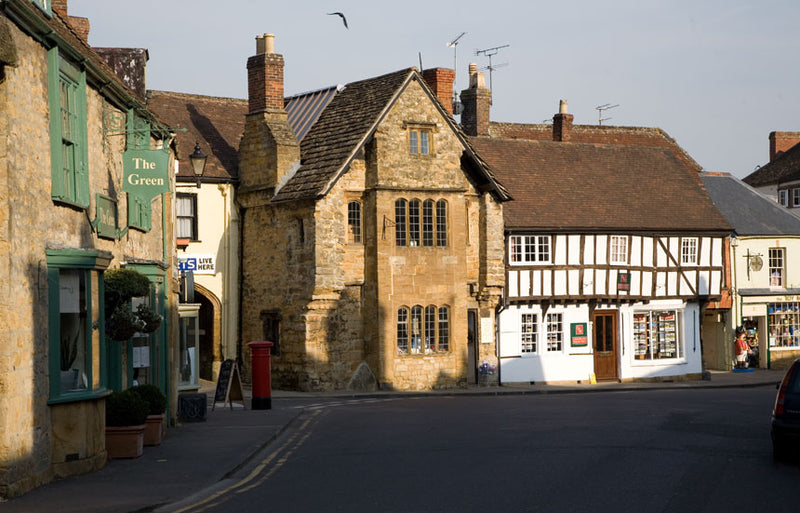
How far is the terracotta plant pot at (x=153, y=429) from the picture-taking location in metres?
17.7

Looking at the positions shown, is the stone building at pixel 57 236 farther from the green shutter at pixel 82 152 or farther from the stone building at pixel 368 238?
the stone building at pixel 368 238

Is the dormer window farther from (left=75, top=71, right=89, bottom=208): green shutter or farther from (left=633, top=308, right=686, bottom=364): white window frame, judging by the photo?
(left=75, top=71, right=89, bottom=208): green shutter

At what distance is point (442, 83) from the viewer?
39562mm

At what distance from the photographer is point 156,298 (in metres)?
19.4

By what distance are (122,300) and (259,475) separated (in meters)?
3.80

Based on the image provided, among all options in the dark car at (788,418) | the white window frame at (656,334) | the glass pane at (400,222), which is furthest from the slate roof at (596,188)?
the dark car at (788,418)

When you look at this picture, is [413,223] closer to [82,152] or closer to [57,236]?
[82,152]

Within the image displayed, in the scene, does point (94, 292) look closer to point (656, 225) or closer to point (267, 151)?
point (267, 151)

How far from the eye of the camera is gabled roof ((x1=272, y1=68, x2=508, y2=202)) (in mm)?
34781

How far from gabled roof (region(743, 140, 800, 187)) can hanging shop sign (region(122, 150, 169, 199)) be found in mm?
47709

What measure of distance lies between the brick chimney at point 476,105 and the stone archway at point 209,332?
14.2 meters

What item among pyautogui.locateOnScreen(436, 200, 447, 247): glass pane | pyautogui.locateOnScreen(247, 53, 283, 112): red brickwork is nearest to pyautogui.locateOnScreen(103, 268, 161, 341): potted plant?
pyautogui.locateOnScreen(436, 200, 447, 247): glass pane

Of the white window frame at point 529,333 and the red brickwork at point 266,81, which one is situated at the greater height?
the red brickwork at point 266,81

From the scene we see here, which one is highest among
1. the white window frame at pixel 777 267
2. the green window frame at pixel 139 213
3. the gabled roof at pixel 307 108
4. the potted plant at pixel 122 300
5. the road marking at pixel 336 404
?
the gabled roof at pixel 307 108
